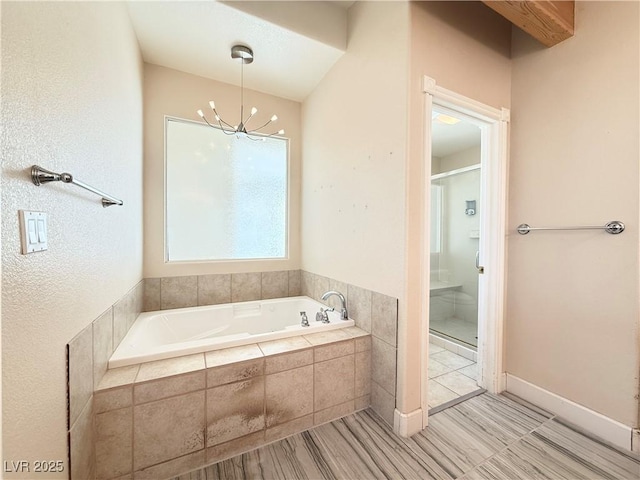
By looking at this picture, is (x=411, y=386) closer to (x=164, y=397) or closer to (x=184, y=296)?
(x=164, y=397)

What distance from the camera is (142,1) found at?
1658 millimetres

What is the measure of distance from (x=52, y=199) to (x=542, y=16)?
251cm

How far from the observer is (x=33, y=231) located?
0.74 meters

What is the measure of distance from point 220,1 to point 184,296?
2.27 m

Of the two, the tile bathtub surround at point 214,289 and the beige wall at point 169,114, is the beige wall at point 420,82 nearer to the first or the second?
the beige wall at point 169,114

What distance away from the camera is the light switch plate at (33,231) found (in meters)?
0.71

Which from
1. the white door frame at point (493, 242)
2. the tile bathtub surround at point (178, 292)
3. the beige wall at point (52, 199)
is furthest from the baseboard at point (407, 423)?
the tile bathtub surround at point (178, 292)

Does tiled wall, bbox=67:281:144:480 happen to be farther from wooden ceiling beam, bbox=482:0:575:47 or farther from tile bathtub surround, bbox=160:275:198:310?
wooden ceiling beam, bbox=482:0:575:47

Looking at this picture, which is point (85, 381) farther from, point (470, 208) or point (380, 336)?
point (470, 208)

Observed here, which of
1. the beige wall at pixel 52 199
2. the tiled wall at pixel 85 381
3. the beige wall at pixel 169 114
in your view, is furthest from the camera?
the beige wall at pixel 169 114

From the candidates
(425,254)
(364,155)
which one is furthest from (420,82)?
(425,254)

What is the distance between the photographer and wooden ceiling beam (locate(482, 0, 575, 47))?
142cm

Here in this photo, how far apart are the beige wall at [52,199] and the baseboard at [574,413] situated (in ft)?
8.38

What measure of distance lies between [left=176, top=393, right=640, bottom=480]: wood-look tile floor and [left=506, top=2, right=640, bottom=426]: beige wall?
0.29 m
